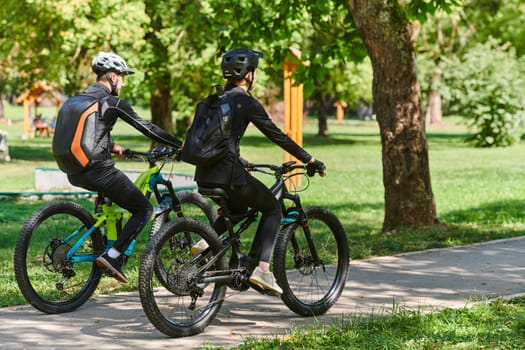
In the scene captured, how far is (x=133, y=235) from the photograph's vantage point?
7129mm

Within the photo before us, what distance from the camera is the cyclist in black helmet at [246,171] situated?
257 inches

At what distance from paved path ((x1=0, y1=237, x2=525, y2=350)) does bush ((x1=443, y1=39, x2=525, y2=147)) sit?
2982cm

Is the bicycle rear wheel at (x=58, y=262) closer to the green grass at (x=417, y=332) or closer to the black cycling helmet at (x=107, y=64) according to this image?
the black cycling helmet at (x=107, y=64)

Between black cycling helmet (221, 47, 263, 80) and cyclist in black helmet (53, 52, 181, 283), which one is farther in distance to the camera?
cyclist in black helmet (53, 52, 181, 283)

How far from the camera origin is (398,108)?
1129 centimetres

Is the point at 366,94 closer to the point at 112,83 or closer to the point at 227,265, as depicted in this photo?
the point at 112,83

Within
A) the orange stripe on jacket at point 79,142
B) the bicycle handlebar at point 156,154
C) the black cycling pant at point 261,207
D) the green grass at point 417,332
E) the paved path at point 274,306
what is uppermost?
the orange stripe on jacket at point 79,142

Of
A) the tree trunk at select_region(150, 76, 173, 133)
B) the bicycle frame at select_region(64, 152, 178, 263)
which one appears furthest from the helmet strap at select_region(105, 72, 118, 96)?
the tree trunk at select_region(150, 76, 173, 133)

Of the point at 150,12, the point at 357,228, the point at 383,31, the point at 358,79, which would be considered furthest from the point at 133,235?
the point at 358,79

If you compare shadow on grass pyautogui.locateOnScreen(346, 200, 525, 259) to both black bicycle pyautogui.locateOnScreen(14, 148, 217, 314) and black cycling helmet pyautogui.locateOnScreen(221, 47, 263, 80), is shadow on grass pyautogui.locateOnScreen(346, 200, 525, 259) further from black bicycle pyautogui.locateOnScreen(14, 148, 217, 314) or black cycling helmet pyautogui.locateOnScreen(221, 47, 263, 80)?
black cycling helmet pyautogui.locateOnScreen(221, 47, 263, 80)

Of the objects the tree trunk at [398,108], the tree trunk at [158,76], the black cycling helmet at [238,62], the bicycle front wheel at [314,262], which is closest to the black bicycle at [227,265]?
the bicycle front wheel at [314,262]

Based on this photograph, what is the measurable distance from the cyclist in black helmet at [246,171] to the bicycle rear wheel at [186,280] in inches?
3.4

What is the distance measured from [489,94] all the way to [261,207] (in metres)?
33.4

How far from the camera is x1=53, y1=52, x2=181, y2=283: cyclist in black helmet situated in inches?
273
